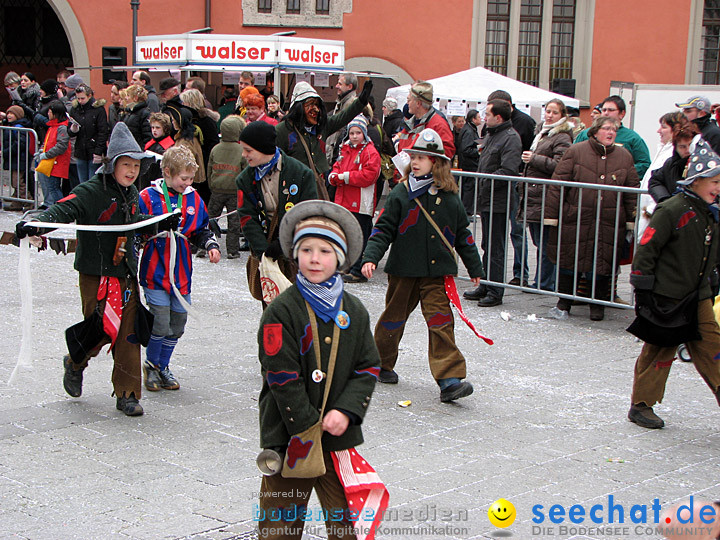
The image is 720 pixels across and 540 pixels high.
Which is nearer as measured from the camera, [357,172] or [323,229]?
[323,229]

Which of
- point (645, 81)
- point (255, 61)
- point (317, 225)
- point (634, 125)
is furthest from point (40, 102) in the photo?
point (645, 81)

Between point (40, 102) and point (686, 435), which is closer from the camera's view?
point (686, 435)

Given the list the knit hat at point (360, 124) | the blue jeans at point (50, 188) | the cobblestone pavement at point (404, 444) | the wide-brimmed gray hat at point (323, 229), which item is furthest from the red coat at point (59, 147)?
the wide-brimmed gray hat at point (323, 229)

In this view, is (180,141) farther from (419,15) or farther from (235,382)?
(419,15)

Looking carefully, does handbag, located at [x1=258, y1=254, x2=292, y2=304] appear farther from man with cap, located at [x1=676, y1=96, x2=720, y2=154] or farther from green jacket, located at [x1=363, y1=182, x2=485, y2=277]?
man with cap, located at [x1=676, y1=96, x2=720, y2=154]

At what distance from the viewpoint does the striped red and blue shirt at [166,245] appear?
21.3 ft

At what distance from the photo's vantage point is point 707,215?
5.95m

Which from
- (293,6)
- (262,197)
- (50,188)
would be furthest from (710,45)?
(262,197)

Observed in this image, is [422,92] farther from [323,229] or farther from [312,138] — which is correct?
[323,229]

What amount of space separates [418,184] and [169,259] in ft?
5.70

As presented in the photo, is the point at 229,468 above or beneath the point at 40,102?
beneath

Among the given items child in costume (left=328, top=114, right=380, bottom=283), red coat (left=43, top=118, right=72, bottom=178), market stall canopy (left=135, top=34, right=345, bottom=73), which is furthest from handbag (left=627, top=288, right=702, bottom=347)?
market stall canopy (left=135, top=34, right=345, bottom=73)

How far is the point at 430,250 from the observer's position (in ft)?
21.6

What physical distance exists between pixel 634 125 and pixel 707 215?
13.0 m
